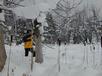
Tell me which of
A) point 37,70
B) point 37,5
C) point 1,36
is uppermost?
point 37,5

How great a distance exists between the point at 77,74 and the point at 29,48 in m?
4.21

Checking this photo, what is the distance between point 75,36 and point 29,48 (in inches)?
1350

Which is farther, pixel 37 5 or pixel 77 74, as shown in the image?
pixel 37 5

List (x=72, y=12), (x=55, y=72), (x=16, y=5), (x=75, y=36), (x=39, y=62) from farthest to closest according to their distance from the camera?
(x=72, y=12)
(x=75, y=36)
(x=39, y=62)
(x=16, y=5)
(x=55, y=72)

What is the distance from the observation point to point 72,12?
53.9 m

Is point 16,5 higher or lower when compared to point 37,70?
higher

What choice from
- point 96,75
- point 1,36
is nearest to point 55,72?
point 96,75

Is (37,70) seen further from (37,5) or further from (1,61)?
(37,5)

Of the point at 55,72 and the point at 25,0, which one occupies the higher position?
the point at 25,0

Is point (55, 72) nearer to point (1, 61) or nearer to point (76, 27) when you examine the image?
point (1, 61)

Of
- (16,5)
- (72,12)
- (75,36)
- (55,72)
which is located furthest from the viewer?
(72,12)

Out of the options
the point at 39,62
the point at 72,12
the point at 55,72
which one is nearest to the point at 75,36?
the point at 72,12

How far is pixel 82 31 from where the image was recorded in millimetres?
51500

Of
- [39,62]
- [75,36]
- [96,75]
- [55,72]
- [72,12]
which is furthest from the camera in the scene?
[72,12]
